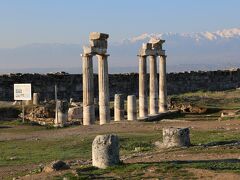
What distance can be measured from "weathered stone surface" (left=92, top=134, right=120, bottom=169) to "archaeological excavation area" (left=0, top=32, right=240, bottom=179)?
3 cm

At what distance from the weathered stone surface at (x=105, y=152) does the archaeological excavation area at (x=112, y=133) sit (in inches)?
1.1

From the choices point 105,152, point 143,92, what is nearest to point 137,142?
point 105,152

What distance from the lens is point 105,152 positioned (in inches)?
710

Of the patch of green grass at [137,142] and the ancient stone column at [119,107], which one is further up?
the ancient stone column at [119,107]

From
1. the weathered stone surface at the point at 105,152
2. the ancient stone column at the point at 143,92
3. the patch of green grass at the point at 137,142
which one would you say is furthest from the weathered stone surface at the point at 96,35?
the weathered stone surface at the point at 105,152

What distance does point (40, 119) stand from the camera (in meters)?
42.8

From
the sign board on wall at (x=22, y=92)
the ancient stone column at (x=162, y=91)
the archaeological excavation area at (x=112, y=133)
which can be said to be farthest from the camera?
the ancient stone column at (x=162, y=91)

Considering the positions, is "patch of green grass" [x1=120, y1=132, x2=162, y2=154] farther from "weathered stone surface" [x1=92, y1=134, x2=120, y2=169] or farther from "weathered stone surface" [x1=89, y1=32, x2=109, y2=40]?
"weathered stone surface" [x1=89, y1=32, x2=109, y2=40]

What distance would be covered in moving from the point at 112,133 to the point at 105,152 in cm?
1213

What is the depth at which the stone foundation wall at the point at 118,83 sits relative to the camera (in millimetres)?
56938

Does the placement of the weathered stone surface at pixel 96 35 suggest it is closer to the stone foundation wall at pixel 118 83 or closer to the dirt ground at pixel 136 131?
the dirt ground at pixel 136 131

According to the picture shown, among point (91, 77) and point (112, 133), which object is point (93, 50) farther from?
point (112, 133)

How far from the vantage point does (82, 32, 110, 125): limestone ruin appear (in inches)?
1427

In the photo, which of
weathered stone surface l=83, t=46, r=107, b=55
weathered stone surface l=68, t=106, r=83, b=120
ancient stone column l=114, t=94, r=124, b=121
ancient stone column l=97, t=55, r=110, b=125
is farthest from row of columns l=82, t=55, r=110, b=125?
weathered stone surface l=68, t=106, r=83, b=120
